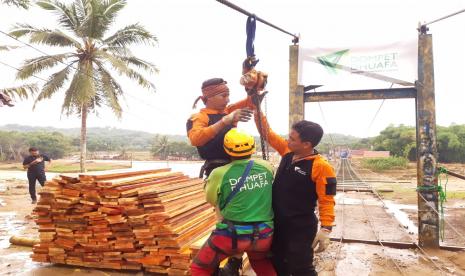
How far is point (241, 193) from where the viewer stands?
3.00 meters

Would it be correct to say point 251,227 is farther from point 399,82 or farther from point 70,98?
point 70,98

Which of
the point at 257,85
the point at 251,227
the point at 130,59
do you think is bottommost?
the point at 251,227

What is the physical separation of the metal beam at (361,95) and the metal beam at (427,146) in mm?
222

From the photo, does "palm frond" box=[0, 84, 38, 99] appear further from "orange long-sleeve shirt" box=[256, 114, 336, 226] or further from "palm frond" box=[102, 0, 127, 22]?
"orange long-sleeve shirt" box=[256, 114, 336, 226]

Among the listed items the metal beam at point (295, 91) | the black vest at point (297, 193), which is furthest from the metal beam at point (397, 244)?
the black vest at point (297, 193)

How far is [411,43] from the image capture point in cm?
658

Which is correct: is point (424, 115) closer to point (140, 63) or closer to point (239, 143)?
point (239, 143)

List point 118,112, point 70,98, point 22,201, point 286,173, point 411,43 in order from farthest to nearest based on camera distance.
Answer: point 118,112, point 70,98, point 22,201, point 411,43, point 286,173

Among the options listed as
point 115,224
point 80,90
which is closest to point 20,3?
point 80,90

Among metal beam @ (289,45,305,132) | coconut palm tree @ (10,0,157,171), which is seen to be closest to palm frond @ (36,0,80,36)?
coconut palm tree @ (10,0,157,171)

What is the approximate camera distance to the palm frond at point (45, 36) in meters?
19.0

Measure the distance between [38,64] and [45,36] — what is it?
5.17 feet

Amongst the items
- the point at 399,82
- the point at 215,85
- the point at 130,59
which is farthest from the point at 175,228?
the point at 130,59

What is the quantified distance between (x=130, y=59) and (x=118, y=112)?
11.6ft
